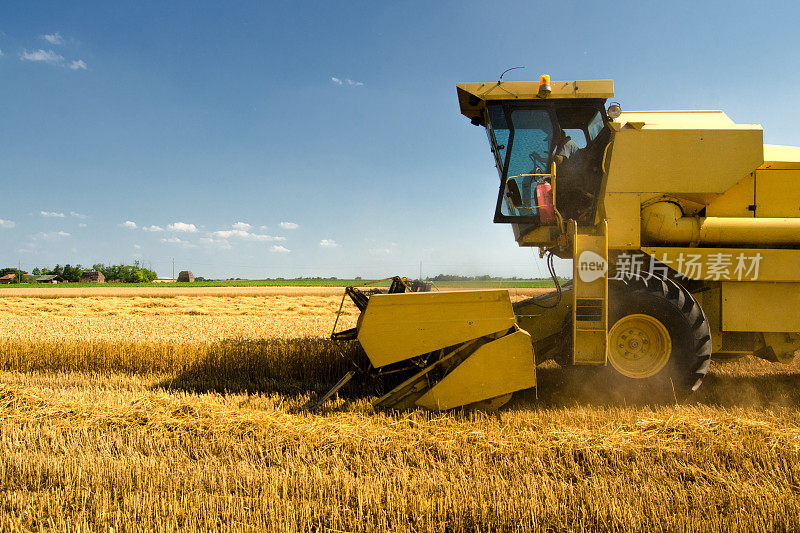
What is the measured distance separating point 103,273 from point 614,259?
2655 inches

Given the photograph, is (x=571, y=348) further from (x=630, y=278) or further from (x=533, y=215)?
(x=533, y=215)

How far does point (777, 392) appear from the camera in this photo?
4652 mm

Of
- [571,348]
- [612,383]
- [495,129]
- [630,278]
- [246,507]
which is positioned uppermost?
[495,129]

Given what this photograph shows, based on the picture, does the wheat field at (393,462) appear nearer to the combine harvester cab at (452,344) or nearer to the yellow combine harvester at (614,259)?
the combine harvester cab at (452,344)

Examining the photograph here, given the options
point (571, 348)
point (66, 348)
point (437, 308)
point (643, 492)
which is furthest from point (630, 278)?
point (66, 348)

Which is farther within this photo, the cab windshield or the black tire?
the cab windshield

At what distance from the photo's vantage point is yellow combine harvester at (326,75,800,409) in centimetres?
375

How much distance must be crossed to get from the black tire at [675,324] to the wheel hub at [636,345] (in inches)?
3.5

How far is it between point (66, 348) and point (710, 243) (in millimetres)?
7681

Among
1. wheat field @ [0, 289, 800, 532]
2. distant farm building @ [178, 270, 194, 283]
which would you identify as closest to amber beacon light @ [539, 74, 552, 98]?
wheat field @ [0, 289, 800, 532]

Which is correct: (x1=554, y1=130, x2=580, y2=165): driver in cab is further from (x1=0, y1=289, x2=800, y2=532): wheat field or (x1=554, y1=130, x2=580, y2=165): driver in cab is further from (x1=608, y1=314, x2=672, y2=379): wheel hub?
(x1=0, y1=289, x2=800, y2=532): wheat field

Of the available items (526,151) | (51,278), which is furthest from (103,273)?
(526,151)

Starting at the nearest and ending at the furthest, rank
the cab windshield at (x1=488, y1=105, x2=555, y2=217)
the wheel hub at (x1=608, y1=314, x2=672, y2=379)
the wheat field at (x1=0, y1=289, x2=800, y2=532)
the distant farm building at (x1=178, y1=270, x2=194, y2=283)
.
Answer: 1. the wheat field at (x1=0, y1=289, x2=800, y2=532)
2. the wheel hub at (x1=608, y1=314, x2=672, y2=379)
3. the cab windshield at (x1=488, y1=105, x2=555, y2=217)
4. the distant farm building at (x1=178, y1=270, x2=194, y2=283)

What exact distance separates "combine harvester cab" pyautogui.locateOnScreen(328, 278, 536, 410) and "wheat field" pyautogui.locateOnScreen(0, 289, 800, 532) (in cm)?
20
